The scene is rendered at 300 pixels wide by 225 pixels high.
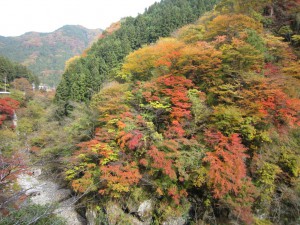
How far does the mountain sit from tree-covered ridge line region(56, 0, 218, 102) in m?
50.4

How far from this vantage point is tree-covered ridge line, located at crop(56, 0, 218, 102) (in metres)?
23.7

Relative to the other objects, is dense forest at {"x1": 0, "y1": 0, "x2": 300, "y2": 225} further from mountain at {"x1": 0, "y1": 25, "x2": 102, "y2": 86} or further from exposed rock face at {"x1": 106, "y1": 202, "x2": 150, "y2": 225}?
mountain at {"x1": 0, "y1": 25, "x2": 102, "y2": 86}

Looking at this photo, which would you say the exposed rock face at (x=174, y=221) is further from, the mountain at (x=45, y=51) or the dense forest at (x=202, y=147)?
the mountain at (x=45, y=51)

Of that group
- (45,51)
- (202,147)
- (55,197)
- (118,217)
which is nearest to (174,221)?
(118,217)

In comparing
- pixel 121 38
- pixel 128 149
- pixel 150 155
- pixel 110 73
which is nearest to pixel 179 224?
pixel 150 155

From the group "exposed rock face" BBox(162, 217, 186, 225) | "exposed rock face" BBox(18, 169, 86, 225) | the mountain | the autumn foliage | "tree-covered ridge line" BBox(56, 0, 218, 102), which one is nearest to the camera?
"exposed rock face" BBox(162, 217, 186, 225)

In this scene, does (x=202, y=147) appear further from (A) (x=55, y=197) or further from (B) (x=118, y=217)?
(A) (x=55, y=197)

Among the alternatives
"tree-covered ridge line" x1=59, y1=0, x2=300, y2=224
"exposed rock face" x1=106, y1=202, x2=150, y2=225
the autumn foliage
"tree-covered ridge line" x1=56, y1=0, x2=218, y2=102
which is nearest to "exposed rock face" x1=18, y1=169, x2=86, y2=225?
"tree-covered ridge line" x1=59, y1=0, x2=300, y2=224

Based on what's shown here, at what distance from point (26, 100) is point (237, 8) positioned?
103 feet

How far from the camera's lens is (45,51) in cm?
10394

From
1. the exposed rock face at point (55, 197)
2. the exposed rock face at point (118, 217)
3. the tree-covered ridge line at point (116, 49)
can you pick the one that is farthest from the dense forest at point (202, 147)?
the tree-covered ridge line at point (116, 49)

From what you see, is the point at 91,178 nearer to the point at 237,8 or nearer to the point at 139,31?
the point at 237,8

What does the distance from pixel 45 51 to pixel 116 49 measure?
315 feet

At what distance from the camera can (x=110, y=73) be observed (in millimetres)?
24578
